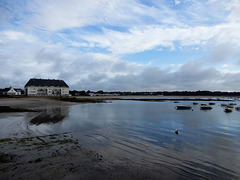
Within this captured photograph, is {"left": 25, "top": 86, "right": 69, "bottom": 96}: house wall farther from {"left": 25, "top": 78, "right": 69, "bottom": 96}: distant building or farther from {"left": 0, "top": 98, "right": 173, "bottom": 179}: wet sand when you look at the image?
{"left": 0, "top": 98, "right": 173, "bottom": 179}: wet sand

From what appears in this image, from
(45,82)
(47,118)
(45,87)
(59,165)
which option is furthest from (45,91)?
(59,165)

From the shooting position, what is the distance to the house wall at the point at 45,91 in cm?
9134

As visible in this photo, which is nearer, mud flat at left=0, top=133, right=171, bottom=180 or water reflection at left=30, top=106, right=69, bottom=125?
mud flat at left=0, top=133, right=171, bottom=180

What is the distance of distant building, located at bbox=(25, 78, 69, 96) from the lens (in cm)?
9208

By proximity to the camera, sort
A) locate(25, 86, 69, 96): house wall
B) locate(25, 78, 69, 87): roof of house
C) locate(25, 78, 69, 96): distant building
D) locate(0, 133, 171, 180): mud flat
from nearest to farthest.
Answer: locate(0, 133, 171, 180): mud flat
locate(25, 86, 69, 96): house wall
locate(25, 78, 69, 96): distant building
locate(25, 78, 69, 87): roof of house

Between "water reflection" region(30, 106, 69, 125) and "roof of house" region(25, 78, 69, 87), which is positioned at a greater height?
"roof of house" region(25, 78, 69, 87)

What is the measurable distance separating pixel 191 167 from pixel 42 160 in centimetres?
722

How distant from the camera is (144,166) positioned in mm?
7664

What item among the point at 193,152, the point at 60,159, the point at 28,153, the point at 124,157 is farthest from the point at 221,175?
the point at 28,153

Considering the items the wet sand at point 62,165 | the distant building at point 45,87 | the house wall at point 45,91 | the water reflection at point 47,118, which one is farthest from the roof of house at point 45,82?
the wet sand at point 62,165

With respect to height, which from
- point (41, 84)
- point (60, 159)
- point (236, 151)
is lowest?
point (236, 151)

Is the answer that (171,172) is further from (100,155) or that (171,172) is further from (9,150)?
(9,150)

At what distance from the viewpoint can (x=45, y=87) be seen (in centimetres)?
9731

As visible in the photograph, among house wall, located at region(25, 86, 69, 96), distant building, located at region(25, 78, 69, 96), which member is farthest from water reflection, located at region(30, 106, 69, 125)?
distant building, located at region(25, 78, 69, 96)
